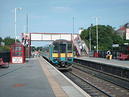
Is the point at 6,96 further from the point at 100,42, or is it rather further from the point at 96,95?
the point at 100,42

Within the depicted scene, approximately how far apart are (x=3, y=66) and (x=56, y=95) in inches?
606

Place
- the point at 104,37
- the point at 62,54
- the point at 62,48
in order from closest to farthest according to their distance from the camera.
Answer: the point at 62,54 → the point at 62,48 → the point at 104,37

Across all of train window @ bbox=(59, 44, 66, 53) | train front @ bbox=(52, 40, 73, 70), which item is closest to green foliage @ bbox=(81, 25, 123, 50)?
train front @ bbox=(52, 40, 73, 70)

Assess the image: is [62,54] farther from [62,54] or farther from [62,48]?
[62,48]

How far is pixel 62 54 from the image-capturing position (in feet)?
86.1

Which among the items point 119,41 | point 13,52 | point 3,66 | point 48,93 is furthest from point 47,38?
point 48,93

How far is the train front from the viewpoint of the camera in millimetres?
26142

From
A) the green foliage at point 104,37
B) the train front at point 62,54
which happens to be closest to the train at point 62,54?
the train front at point 62,54

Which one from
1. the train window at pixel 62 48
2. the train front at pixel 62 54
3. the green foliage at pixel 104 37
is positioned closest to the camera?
the train front at pixel 62 54

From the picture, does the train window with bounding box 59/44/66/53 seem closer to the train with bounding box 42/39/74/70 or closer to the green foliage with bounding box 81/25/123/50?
the train with bounding box 42/39/74/70

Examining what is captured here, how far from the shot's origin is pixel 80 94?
29.6ft

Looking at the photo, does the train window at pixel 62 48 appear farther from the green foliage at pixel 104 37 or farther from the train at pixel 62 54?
the green foliage at pixel 104 37

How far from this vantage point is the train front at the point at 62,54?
26142mm

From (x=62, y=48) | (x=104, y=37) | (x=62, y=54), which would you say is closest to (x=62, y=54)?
(x=62, y=54)
